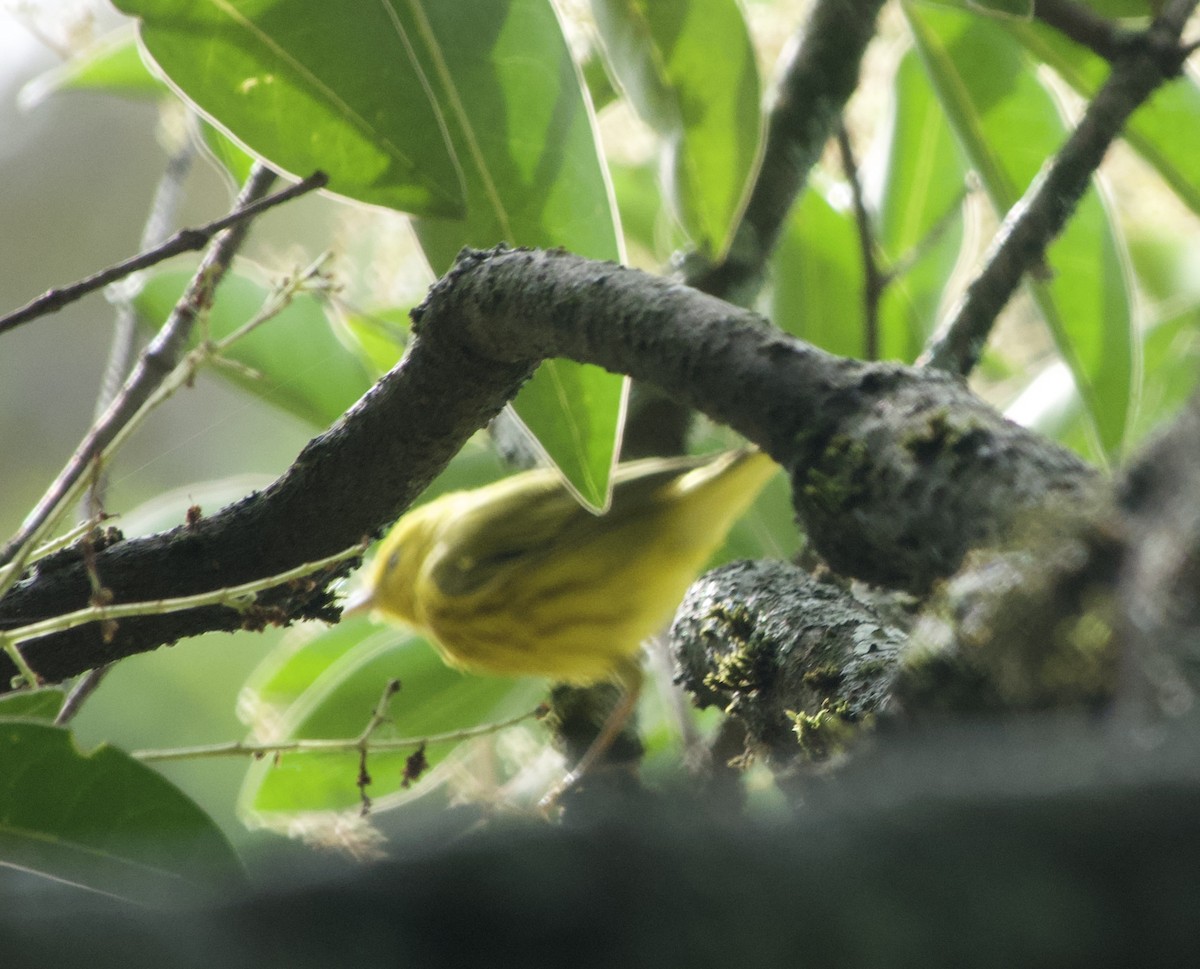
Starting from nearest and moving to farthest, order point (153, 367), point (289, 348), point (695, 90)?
point (153, 367), point (695, 90), point (289, 348)

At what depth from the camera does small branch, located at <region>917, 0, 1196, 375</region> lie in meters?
1.04

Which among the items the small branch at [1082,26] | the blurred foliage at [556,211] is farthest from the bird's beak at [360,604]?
the small branch at [1082,26]

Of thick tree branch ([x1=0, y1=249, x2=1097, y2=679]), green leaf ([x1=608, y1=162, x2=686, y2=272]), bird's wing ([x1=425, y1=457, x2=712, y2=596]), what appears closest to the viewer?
thick tree branch ([x1=0, y1=249, x2=1097, y2=679])

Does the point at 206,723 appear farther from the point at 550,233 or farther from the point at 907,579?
the point at 907,579

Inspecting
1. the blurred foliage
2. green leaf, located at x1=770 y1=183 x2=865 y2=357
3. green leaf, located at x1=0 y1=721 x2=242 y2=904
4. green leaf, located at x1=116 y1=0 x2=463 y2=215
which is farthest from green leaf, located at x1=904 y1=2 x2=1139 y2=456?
green leaf, located at x1=0 y1=721 x2=242 y2=904

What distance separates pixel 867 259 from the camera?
1.23 m

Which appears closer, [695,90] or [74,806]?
[74,806]

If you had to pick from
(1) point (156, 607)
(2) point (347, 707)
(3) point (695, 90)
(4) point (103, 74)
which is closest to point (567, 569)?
(2) point (347, 707)

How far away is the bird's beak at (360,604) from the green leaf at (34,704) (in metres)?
1.08

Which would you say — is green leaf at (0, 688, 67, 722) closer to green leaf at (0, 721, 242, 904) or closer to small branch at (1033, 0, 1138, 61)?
green leaf at (0, 721, 242, 904)

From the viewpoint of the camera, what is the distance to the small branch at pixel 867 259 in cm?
120

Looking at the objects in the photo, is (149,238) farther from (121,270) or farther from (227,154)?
(121,270)

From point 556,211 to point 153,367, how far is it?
367 millimetres

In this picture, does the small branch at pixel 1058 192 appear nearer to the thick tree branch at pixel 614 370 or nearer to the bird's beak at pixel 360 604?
the thick tree branch at pixel 614 370
